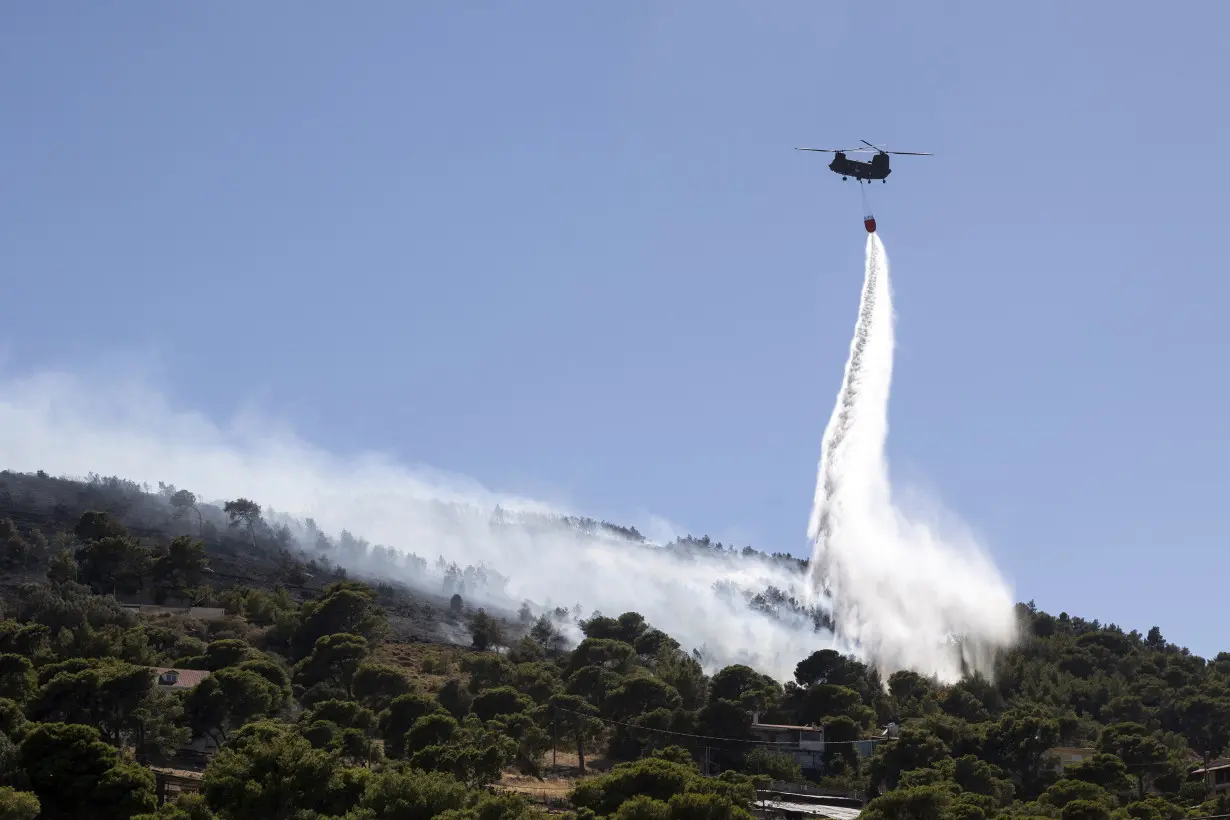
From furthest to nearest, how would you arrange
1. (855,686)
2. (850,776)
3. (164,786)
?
(855,686), (850,776), (164,786)

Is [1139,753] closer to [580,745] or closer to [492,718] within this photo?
[580,745]

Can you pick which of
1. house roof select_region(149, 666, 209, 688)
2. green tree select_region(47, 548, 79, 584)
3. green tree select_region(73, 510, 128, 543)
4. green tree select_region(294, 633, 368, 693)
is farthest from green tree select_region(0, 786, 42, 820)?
green tree select_region(73, 510, 128, 543)

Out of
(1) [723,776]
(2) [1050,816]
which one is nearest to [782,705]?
(1) [723,776]

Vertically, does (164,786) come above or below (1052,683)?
below

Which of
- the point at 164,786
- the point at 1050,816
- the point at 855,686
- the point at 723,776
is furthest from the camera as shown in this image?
the point at 855,686

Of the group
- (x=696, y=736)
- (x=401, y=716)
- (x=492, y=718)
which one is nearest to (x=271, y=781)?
(x=401, y=716)

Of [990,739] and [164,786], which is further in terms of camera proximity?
[990,739]

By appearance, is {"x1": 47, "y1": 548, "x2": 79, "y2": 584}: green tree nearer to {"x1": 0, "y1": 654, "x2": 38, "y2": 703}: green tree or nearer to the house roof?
the house roof

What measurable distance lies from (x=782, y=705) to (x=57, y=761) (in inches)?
3030

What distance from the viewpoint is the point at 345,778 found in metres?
67.1

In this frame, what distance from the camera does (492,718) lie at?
347 feet

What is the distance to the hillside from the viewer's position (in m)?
66.9

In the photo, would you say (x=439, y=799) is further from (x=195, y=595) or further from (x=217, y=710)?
(x=195, y=595)

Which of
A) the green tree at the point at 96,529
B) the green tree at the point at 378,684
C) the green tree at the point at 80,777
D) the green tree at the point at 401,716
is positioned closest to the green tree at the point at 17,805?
the green tree at the point at 80,777
